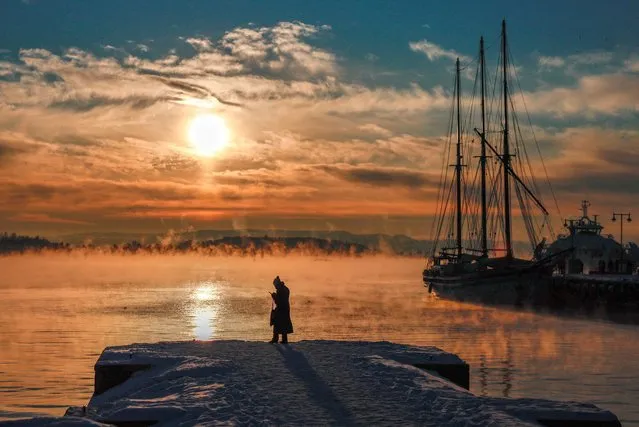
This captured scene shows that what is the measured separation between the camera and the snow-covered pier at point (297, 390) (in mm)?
13859

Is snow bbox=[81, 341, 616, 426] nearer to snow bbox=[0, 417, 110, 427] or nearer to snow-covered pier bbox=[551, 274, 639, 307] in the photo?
snow bbox=[0, 417, 110, 427]

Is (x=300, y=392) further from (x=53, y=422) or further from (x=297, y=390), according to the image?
(x=53, y=422)

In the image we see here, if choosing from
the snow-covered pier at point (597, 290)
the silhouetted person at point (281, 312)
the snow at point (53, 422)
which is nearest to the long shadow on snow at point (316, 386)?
the silhouetted person at point (281, 312)

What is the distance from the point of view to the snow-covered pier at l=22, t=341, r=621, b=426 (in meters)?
13.9

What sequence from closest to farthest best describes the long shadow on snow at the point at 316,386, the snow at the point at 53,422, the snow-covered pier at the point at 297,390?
the snow at the point at 53,422
the snow-covered pier at the point at 297,390
the long shadow on snow at the point at 316,386

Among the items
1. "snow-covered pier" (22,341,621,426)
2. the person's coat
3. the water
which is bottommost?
the water

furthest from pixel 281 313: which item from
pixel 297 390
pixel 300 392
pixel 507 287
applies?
pixel 507 287

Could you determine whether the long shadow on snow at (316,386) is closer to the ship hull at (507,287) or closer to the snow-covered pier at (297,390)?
the snow-covered pier at (297,390)

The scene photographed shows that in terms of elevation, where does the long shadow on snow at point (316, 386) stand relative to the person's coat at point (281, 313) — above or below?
below

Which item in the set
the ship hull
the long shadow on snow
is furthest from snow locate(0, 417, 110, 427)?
the ship hull

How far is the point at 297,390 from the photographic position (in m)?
16.4

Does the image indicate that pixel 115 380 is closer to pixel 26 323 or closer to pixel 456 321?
pixel 26 323

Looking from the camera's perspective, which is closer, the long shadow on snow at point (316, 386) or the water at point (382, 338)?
the long shadow on snow at point (316, 386)

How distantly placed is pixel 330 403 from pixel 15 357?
2669 centimetres
